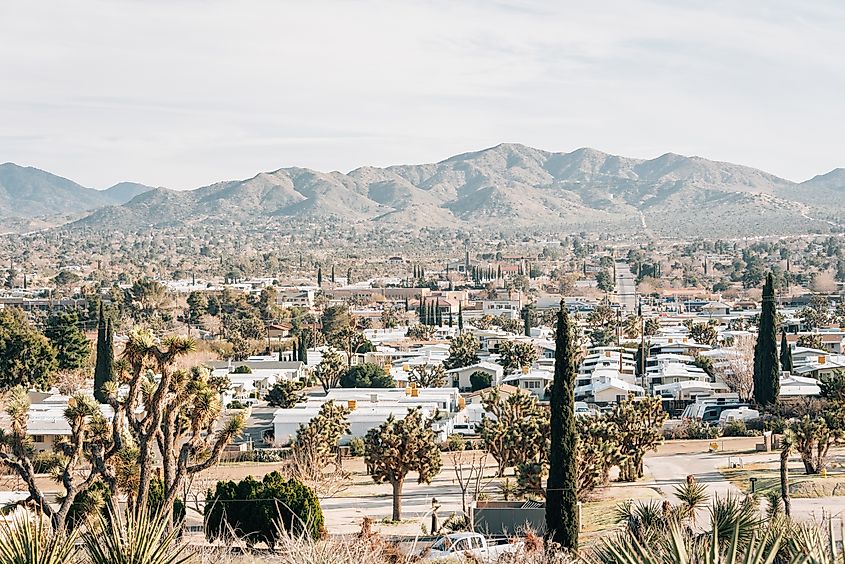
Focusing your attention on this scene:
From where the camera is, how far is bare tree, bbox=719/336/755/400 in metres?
48.9

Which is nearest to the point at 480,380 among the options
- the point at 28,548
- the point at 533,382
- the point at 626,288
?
the point at 533,382

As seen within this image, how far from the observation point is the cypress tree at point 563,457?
23781 millimetres

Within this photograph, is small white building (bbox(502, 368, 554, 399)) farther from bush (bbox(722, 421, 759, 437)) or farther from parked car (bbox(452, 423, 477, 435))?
bush (bbox(722, 421, 759, 437))

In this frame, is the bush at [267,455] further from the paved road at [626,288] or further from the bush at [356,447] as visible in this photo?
the paved road at [626,288]

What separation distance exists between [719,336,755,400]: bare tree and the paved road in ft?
126

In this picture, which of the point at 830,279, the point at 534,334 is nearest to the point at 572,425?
the point at 534,334

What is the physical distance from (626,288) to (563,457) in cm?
9594

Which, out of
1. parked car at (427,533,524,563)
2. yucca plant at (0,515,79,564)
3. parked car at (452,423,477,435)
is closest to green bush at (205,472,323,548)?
parked car at (427,533,524,563)

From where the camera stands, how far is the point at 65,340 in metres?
53.2

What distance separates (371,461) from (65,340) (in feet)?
89.3

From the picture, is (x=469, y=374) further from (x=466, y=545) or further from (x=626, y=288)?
(x=626, y=288)

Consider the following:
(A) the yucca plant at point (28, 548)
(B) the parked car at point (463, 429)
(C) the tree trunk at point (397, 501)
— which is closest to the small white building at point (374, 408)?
(B) the parked car at point (463, 429)

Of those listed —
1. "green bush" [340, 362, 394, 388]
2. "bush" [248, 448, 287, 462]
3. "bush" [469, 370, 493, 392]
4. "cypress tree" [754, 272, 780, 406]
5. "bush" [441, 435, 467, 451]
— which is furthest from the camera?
"bush" [469, 370, 493, 392]

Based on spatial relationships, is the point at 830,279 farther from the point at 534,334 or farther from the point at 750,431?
the point at 750,431
